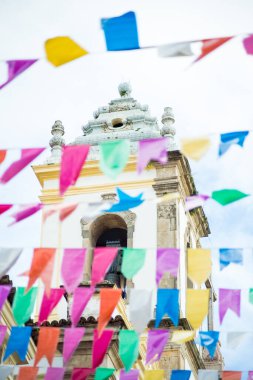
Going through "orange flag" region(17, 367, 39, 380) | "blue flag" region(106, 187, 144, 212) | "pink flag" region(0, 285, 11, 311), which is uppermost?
"blue flag" region(106, 187, 144, 212)

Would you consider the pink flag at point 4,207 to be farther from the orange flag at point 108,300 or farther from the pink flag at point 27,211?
the orange flag at point 108,300

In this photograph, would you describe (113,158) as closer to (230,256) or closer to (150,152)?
(150,152)

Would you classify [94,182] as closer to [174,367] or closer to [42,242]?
[42,242]

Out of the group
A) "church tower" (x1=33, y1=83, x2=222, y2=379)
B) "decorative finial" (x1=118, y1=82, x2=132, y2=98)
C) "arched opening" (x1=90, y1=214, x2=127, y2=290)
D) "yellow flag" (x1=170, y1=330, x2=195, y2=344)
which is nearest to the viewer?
"yellow flag" (x1=170, y1=330, x2=195, y2=344)

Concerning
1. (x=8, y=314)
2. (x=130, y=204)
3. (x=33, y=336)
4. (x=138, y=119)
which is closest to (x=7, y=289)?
(x=130, y=204)

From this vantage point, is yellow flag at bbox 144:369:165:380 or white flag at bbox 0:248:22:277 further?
yellow flag at bbox 144:369:165:380

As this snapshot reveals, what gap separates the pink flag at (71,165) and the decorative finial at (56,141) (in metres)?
10.5

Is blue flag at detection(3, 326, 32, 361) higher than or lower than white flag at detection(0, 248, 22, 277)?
lower

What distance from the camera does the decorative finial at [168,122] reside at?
20.0m

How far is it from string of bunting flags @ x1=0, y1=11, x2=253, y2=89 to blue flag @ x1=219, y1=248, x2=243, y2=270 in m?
2.89

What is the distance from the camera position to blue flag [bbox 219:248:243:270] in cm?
1076

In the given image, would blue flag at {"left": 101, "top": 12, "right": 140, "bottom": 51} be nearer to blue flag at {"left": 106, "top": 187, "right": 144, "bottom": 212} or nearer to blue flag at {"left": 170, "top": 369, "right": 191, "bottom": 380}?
blue flag at {"left": 106, "top": 187, "right": 144, "bottom": 212}

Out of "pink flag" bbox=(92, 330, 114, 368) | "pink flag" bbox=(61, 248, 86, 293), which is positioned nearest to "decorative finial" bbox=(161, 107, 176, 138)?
"pink flag" bbox=(92, 330, 114, 368)

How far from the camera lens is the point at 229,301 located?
1104 cm
